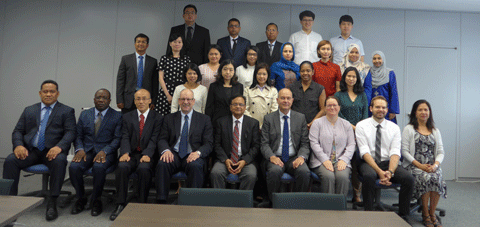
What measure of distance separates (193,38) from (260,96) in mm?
1673

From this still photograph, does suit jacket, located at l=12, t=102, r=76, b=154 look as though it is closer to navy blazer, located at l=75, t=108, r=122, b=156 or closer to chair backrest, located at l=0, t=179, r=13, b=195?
navy blazer, located at l=75, t=108, r=122, b=156

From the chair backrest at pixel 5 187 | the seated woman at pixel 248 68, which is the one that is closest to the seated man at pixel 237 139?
the seated woman at pixel 248 68

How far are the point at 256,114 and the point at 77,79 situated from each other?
12.3 feet

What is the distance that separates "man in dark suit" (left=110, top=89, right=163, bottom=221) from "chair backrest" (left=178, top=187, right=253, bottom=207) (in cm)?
172

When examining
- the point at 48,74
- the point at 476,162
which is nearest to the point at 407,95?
the point at 476,162

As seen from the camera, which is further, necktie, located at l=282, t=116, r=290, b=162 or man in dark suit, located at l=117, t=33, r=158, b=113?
man in dark suit, located at l=117, t=33, r=158, b=113

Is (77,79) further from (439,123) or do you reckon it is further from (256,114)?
(439,123)

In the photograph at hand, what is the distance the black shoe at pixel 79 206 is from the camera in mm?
3666

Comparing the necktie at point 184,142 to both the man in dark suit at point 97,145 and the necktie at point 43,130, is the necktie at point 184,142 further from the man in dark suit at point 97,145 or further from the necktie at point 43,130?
the necktie at point 43,130

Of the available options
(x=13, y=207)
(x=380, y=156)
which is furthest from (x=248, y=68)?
(x=13, y=207)

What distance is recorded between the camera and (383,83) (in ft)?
15.4

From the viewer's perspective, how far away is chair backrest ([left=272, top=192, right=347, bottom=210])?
2109mm

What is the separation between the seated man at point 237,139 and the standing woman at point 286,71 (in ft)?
2.57

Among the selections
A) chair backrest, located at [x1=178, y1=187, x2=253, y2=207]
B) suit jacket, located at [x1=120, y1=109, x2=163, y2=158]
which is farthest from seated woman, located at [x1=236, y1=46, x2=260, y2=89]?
chair backrest, located at [x1=178, y1=187, x2=253, y2=207]
